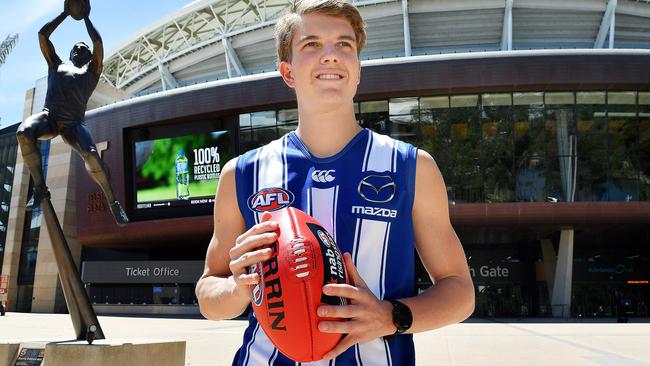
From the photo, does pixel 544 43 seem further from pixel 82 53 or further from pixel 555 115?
pixel 82 53

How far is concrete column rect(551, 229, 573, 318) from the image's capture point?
35812 millimetres

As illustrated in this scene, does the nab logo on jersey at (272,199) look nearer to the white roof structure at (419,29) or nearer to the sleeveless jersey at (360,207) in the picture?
the sleeveless jersey at (360,207)

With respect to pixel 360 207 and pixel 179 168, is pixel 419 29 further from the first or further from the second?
pixel 360 207

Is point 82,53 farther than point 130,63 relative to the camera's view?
No

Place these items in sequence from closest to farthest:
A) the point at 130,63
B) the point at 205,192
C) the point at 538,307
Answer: the point at 205,192
the point at 538,307
the point at 130,63

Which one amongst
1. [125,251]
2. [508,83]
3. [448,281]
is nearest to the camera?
[448,281]

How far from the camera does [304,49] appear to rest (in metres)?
2.62

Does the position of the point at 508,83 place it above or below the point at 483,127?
above

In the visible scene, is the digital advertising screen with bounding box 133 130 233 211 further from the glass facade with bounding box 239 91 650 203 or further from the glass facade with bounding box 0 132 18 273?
the glass facade with bounding box 0 132 18 273

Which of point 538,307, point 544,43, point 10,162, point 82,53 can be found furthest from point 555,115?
point 10,162

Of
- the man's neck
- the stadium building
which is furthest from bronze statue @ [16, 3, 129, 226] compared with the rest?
the stadium building

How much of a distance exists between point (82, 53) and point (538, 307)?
125ft

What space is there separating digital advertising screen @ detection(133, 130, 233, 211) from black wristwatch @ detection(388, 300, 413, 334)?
37.1 metres

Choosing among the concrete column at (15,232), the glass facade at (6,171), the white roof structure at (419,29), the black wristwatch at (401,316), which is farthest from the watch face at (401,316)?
the glass facade at (6,171)
